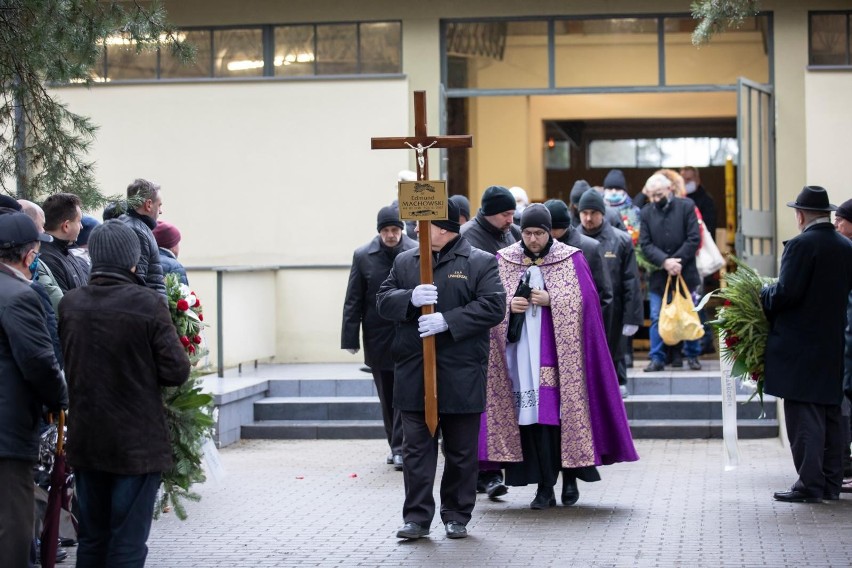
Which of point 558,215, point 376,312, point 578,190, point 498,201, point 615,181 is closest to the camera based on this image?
point 498,201

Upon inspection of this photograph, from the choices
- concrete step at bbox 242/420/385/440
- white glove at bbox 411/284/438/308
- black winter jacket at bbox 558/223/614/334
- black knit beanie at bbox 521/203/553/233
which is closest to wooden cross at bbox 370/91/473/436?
white glove at bbox 411/284/438/308

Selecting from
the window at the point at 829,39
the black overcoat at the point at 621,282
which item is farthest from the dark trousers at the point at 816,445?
the window at the point at 829,39

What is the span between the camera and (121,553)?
5.95 metres

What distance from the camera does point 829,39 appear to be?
1501 centimetres

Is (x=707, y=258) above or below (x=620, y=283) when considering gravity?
above

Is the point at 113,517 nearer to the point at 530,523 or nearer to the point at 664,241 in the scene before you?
the point at 530,523

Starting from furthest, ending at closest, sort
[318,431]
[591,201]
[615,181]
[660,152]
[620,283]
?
1. [660,152]
2. [615,181]
3. [318,431]
4. [620,283]
5. [591,201]

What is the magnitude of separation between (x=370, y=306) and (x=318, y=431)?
2.30m

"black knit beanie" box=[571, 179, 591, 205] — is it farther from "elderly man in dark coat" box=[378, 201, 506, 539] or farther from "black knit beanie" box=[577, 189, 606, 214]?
"elderly man in dark coat" box=[378, 201, 506, 539]

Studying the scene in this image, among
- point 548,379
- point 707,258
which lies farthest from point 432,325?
point 707,258

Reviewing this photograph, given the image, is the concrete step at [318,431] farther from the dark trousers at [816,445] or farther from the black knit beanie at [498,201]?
the dark trousers at [816,445]

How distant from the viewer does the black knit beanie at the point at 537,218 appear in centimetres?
864

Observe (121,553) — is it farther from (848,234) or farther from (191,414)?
(848,234)

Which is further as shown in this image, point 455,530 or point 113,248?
point 455,530
